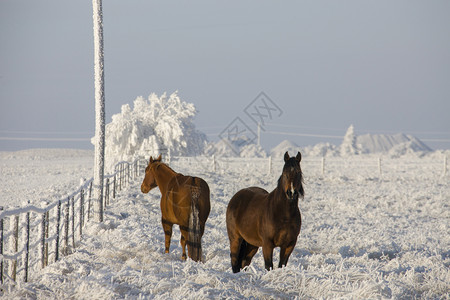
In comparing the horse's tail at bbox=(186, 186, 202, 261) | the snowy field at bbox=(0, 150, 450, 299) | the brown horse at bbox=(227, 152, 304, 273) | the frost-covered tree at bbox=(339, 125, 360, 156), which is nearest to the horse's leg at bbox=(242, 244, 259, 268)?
the brown horse at bbox=(227, 152, 304, 273)

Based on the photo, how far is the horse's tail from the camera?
380 inches

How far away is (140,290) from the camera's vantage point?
20.1ft

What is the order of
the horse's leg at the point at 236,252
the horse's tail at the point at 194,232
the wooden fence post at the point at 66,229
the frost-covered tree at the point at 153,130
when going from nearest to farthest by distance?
the horse's leg at the point at 236,252 → the horse's tail at the point at 194,232 → the wooden fence post at the point at 66,229 → the frost-covered tree at the point at 153,130

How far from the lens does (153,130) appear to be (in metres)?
44.3

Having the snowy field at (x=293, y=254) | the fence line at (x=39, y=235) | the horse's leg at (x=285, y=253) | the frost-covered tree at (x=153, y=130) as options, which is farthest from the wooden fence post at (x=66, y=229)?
the frost-covered tree at (x=153, y=130)

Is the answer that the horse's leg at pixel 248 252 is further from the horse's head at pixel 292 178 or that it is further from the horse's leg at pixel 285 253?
the horse's head at pixel 292 178

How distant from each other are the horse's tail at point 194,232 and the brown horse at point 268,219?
3.16 ft

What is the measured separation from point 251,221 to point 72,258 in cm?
387

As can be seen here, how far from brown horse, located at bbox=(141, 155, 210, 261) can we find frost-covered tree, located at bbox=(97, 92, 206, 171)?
29985 mm

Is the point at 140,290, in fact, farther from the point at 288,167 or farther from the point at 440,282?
the point at 440,282

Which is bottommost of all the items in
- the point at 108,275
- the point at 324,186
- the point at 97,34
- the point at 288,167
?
the point at 324,186

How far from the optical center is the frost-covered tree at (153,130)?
1660 inches

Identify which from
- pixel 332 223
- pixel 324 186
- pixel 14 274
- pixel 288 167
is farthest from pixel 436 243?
pixel 324 186

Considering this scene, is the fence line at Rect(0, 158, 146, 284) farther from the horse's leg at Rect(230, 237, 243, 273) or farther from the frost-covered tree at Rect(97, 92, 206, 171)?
the frost-covered tree at Rect(97, 92, 206, 171)
